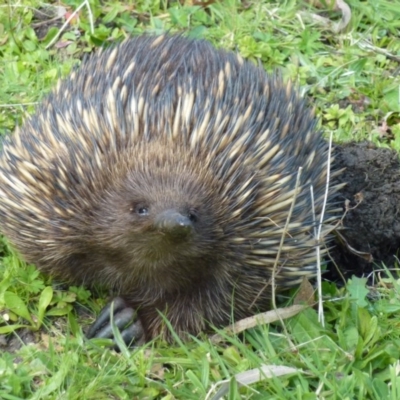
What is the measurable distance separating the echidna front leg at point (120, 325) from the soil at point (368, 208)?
906 mm

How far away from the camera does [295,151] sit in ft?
10.8

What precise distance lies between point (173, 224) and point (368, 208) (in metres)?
1.38

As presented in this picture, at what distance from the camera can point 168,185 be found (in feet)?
9.42

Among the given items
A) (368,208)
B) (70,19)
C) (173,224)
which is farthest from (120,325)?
(70,19)

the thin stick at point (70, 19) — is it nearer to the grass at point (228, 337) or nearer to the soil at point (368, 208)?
the grass at point (228, 337)

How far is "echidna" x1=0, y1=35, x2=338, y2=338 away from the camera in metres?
2.93

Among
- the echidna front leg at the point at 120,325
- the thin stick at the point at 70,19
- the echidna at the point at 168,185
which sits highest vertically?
the echidna at the point at 168,185

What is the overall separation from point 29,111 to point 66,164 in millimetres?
1272

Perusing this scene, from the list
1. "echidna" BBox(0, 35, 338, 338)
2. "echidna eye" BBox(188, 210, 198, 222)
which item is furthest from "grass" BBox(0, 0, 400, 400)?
"echidna eye" BBox(188, 210, 198, 222)

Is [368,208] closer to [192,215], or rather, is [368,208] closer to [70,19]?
[192,215]

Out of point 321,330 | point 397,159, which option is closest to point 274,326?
point 321,330

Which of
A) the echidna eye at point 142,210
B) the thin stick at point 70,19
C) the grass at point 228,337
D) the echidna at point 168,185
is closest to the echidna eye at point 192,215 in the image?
the echidna at point 168,185

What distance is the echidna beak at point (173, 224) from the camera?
2.70m

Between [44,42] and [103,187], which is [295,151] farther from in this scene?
[44,42]
